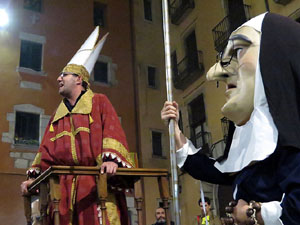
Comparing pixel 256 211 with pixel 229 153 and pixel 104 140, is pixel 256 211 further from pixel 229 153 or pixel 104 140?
pixel 104 140

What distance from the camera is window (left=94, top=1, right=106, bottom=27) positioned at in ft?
32.8

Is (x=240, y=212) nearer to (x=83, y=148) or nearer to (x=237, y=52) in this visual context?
(x=237, y=52)

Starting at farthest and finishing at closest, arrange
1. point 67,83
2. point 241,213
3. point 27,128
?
point 27,128 → point 67,83 → point 241,213

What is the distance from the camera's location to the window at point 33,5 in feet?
29.5

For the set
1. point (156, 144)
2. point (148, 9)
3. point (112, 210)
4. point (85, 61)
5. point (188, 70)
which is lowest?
point (112, 210)

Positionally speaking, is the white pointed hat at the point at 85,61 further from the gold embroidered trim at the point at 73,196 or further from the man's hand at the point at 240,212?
the man's hand at the point at 240,212

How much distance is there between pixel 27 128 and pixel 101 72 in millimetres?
2157

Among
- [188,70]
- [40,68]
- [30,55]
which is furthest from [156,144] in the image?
[30,55]

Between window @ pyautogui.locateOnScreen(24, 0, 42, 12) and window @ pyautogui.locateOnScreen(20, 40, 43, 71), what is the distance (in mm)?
800

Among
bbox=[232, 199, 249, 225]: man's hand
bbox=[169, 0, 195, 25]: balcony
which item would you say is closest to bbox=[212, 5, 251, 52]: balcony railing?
bbox=[169, 0, 195, 25]: balcony

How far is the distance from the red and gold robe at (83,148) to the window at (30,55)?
6213mm

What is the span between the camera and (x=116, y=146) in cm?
249

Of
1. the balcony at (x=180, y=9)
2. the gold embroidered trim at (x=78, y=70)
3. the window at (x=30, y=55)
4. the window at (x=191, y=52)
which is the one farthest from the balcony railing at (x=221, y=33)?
the gold embroidered trim at (x=78, y=70)

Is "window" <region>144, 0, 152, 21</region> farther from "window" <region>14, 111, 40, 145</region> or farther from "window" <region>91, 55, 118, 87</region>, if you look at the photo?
"window" <region>14, 111, 40, 145</region>
